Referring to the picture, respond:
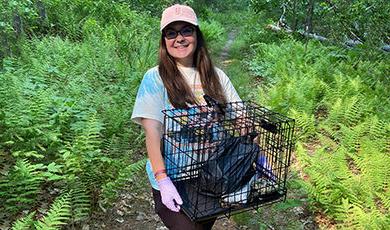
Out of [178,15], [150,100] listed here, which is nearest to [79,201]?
[150,100]

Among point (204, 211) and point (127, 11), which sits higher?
point (127, 11)

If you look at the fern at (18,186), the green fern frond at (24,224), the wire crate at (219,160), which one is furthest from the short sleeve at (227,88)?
the fern at (18,186)

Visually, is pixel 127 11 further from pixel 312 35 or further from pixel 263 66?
pixel 312 35

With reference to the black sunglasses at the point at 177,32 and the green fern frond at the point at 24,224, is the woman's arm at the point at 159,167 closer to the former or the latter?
the black sunglasses at the point at 177,32

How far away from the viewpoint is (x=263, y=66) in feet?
36.9

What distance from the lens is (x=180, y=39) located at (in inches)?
99.9

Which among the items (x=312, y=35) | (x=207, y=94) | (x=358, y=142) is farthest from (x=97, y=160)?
(x=312, y=35)

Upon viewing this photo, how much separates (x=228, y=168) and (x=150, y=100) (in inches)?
25.0

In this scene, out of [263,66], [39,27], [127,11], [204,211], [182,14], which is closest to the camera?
[204,211]

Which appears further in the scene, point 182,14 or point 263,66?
point 263,66

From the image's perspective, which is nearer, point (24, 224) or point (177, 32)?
point (177, 32)

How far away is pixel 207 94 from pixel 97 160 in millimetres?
2208

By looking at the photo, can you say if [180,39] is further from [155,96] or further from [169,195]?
[169,195]

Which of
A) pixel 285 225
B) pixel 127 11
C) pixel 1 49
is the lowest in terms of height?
pixel 285 225
